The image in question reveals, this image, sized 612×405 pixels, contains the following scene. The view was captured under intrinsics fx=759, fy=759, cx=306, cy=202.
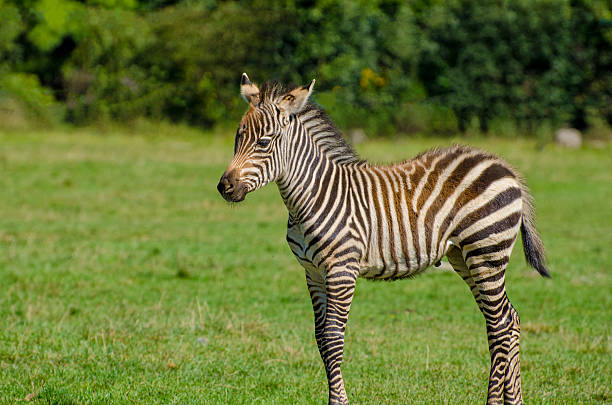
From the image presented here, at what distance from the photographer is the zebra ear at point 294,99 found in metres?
5.30

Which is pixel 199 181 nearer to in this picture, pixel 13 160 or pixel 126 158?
pixel 126 158

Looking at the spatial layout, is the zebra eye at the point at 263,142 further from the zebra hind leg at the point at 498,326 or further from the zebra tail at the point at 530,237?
the zebra tail at the point at 530,237

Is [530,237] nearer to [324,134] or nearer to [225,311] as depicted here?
[324,134]

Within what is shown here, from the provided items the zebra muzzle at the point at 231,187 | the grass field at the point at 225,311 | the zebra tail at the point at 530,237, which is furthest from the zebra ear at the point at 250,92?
the zebra tail at the point at 530,237

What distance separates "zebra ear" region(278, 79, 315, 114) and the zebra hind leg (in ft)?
5.38

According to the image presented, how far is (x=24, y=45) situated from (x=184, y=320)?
24524 mm

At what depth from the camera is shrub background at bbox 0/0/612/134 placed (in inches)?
1043

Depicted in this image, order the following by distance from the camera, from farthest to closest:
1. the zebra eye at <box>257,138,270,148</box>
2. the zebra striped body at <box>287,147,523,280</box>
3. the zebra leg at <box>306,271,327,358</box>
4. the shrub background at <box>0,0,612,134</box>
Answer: the shrub background at <box>0,0,612,134</box>, the zebra leg at <box>306,271,327,358</box>, the zebra striped body at <box>287,147,523,280</box>, the zebra eye at <box>257,138,270,148</box>

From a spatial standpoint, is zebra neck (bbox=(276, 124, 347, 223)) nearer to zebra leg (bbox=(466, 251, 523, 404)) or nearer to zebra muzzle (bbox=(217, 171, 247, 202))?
zebra muzzle (bbox=(217, 171, 247, 202))

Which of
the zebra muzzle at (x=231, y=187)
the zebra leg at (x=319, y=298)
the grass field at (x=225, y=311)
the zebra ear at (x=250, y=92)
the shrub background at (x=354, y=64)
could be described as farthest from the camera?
the shrub background at (x=354, y=64)

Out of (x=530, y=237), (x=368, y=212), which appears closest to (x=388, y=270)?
(x=368, y=212)

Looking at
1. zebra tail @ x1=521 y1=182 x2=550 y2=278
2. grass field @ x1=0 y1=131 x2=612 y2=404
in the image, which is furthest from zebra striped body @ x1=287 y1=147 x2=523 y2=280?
grass field @ x1=0 y1=131 x2=612 y2=404

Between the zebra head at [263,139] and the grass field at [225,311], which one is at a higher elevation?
the zebra head at [263,139]

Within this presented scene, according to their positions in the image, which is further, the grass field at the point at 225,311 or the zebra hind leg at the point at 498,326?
the grass field at the point at 225,311
